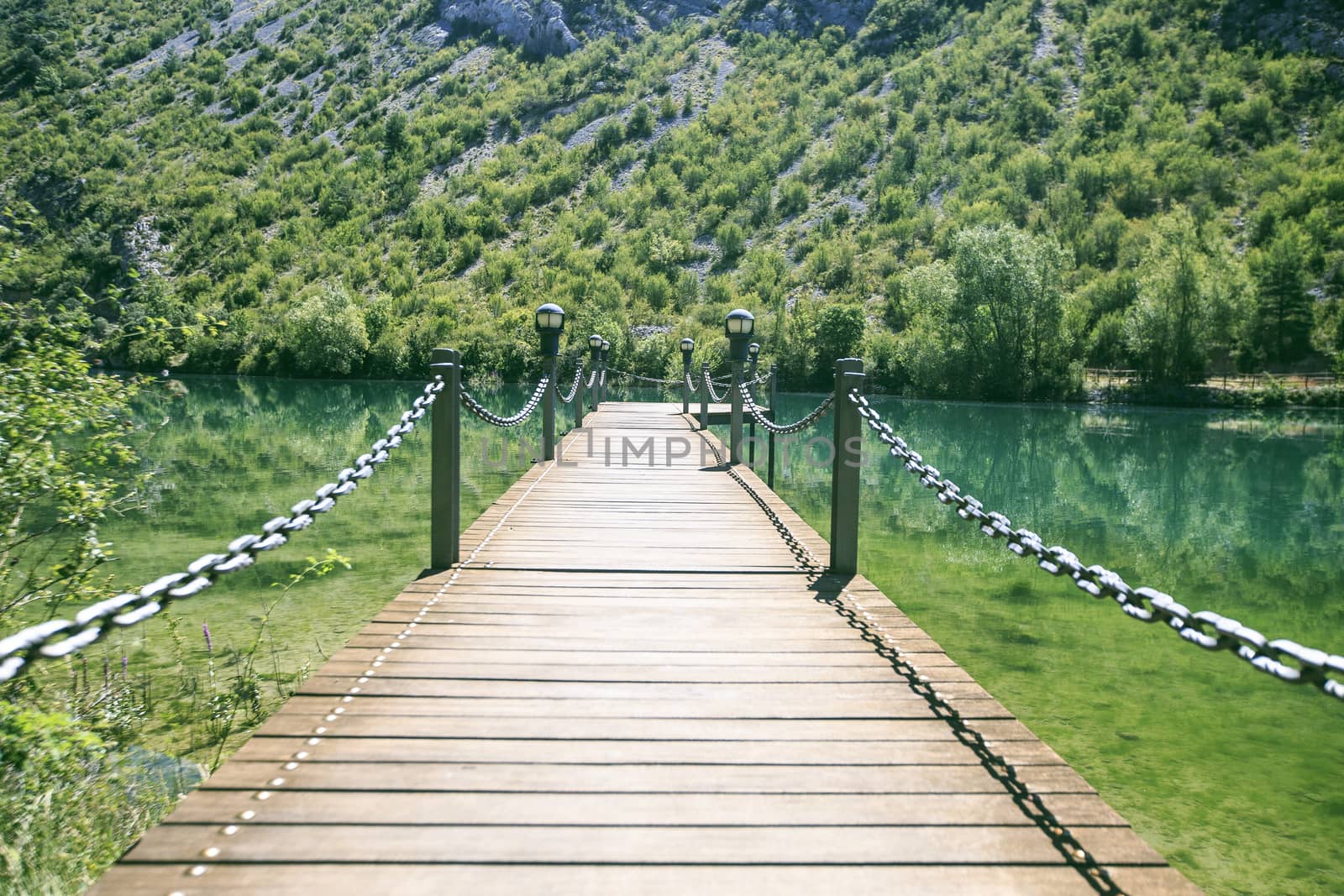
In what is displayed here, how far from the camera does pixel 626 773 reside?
2.51 meters

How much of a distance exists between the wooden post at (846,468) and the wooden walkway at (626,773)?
521 millimetres

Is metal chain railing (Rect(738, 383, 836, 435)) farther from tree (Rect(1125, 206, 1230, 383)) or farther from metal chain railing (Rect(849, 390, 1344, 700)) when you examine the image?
tree (Rect(1125, 206, 1230, 383))

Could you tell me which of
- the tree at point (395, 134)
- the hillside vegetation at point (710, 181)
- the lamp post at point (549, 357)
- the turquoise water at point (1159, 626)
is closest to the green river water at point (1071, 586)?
the turquoise water at point (1159, 626)

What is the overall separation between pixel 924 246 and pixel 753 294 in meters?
11.4

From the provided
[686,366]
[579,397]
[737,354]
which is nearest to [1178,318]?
[686,366]

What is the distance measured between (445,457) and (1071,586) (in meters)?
7.25

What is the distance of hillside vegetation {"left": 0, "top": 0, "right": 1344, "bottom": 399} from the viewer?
40.2m

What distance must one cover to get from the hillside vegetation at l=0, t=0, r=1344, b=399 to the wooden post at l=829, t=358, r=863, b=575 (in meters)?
33.4

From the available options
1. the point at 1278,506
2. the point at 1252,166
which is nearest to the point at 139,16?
the point at 1252,166

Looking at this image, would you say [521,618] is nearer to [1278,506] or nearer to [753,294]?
[1278,506]

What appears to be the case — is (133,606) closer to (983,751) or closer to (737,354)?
(983,751)

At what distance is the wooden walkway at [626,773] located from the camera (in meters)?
2.03

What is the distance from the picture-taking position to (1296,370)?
40.0 metres

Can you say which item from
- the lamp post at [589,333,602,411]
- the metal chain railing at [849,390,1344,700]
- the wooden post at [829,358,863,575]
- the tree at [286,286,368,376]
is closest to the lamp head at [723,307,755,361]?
the wooden post at [829,358,863,575]
